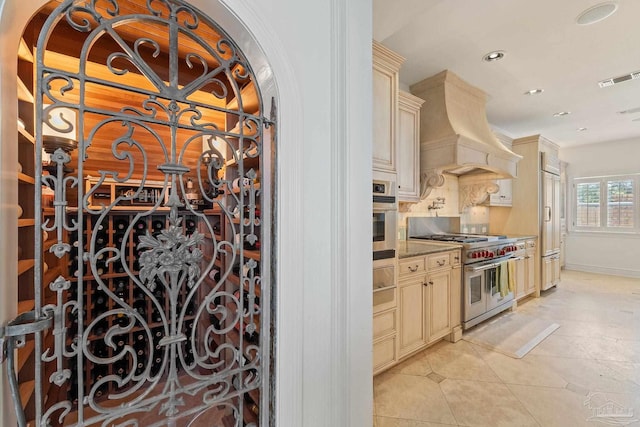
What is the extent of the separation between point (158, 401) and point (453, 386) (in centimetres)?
209

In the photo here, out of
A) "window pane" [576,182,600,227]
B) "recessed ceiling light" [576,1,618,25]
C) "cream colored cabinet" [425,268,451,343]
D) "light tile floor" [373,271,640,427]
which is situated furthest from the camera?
"window pane" [576,182,600,227]

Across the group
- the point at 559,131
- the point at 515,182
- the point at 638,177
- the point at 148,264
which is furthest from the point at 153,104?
the point at 638,177

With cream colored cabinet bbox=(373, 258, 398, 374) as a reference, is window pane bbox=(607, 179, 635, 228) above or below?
above

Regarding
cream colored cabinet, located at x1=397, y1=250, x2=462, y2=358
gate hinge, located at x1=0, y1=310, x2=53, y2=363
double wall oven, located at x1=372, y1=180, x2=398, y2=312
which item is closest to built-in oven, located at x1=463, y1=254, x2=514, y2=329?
cream colored cabinet, located at x1=397, y1=250, x2=462, y2=358

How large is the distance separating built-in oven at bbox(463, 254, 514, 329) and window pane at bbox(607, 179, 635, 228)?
4281 millimetres

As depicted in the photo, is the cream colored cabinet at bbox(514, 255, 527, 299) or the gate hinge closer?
the gate hinge

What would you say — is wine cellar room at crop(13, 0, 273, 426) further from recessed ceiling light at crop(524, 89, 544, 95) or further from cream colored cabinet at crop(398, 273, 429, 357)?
recessed ceiling light at crop(524, 89, 544, 95)

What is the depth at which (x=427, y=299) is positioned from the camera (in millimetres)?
2473

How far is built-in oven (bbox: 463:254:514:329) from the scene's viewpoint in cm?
282

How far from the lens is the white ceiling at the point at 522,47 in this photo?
1.94 meters

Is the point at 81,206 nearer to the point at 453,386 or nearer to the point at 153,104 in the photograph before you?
the point at 153,104

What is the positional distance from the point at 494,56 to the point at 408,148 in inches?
46.0

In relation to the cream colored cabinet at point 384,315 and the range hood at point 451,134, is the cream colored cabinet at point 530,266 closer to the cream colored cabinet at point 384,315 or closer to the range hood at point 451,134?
the range hood at point 451,134

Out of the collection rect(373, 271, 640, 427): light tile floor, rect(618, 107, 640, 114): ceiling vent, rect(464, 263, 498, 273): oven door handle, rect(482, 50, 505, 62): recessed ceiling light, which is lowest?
rect(373, 271, 640, 427): light tile floor
